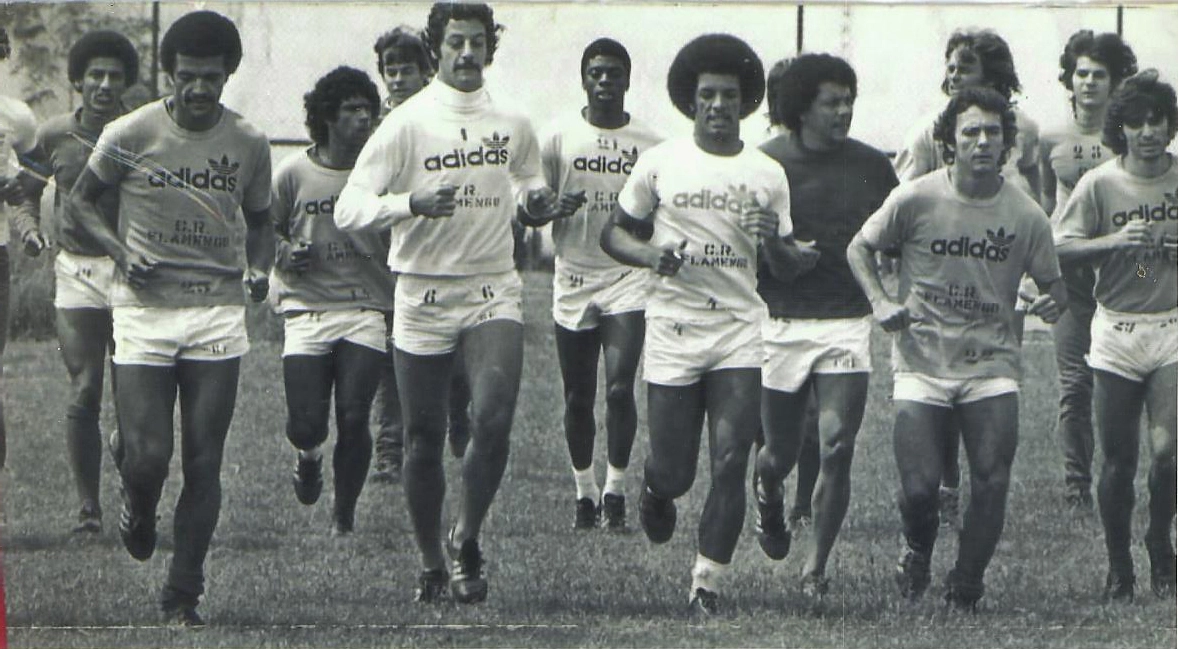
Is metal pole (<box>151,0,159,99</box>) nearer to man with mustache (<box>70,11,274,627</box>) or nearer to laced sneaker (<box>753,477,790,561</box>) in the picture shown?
man with mustache (<box>70,11,274,627</box>)

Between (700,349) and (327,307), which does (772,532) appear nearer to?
(700,349)

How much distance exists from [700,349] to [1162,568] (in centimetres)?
195

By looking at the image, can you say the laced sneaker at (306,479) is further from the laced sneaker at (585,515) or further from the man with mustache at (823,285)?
the man with mustache at (823,285)

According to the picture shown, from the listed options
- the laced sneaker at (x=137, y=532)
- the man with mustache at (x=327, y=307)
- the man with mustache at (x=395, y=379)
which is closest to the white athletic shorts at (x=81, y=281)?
the man with mustache at (x=327, y=307)

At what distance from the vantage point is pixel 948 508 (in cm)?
773

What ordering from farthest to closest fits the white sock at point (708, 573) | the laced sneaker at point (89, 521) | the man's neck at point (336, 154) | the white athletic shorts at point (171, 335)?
the man's neck at point (336, 154)
the laced sneaker at point (89, 521)
the white sock at point (708, 573)
the white athletic shorts at point (171, 335)

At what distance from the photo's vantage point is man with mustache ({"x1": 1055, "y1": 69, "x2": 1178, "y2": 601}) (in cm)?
739

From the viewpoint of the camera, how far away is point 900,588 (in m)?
7.41

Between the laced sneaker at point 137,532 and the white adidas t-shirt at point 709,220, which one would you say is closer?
the white adidas t-shirt at point 709,220

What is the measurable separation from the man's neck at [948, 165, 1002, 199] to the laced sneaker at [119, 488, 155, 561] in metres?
3.09

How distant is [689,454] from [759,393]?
37 centimetres

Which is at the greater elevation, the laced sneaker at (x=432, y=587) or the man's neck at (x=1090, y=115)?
the man's neck at (x=1090, y=115)

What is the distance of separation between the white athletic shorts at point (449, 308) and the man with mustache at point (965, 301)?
49.4 inches

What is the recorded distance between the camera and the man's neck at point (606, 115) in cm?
787
